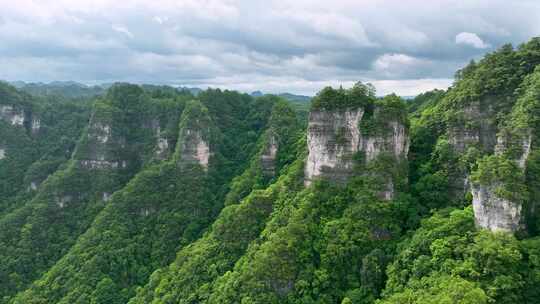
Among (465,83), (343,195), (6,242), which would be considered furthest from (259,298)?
(6,242)

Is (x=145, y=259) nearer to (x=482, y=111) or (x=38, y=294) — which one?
(x=38, y=294)

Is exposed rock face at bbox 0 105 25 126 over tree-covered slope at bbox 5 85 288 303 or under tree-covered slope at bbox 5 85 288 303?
over

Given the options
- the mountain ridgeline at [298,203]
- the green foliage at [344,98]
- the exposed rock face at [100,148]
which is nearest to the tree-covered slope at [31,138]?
the mountain ridgeline at [298,203]

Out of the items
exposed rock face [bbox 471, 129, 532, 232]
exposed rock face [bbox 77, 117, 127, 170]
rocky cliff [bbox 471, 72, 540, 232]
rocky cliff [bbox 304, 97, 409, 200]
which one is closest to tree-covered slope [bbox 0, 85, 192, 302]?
exposed rock face [bbox 77, 117, 127, 170]

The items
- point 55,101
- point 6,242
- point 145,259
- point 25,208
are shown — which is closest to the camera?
point 145,259

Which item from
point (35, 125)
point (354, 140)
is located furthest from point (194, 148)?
point (35, 125)

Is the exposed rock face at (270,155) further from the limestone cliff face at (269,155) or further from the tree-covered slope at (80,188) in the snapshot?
the tree-covered slope at (80,188)

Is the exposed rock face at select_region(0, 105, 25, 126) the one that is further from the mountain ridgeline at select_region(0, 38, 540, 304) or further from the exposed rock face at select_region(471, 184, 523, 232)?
the exposed rock face at select_region(471, 184, 523, 232)
